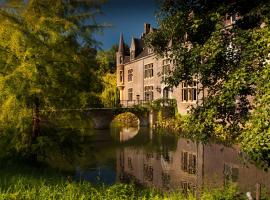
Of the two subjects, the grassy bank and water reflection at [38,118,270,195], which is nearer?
the grassy bank

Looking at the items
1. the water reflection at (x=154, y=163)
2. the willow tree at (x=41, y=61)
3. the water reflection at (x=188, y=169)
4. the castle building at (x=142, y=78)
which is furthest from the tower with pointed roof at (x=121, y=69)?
the willow tree at (x=41, y=61)

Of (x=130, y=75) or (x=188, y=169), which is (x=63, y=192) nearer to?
(x=188, y=169)

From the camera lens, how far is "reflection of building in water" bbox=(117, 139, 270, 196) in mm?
12789

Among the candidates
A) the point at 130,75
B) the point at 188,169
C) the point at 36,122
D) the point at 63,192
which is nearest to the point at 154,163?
the point at 188,169

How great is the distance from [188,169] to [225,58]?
9.81 meters

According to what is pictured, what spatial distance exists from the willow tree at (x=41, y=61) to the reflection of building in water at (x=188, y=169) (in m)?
4.33

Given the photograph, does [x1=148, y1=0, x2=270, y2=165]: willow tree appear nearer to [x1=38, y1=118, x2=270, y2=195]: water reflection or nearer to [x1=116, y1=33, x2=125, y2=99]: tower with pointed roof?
[x1=38, y1=118, x2=270, y2=195]: water reflection

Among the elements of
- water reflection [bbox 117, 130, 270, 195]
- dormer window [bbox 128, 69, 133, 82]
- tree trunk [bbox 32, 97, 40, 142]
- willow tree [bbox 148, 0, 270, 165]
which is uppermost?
dormer window [bbox 128, 69, 133, 82]

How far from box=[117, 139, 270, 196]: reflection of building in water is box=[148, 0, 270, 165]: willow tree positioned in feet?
13.6

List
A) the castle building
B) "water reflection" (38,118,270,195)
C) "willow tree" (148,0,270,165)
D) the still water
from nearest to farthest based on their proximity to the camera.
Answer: "willow tree" (148,0,270,165)
"water reflection" (38,118,270,195)
the still water
the castle building

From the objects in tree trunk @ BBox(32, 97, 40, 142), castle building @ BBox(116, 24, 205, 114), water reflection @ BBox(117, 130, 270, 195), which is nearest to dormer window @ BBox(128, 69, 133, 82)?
castle building @ BBox(116, 24, 205, 114)

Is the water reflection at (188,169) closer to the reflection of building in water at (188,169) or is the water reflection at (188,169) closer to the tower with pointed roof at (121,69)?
the reflection of building in water at (188,169)

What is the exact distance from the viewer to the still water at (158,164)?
1265 centimetres

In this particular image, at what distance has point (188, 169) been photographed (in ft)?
51.5
